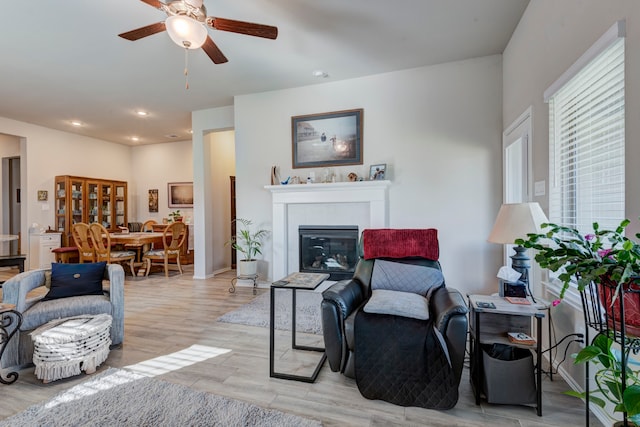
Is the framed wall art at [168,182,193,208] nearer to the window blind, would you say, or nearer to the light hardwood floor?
the light hardwood floor

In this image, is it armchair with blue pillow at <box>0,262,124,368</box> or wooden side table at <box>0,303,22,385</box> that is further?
armchair with blue pillow at <box>0,262,124,368</box>

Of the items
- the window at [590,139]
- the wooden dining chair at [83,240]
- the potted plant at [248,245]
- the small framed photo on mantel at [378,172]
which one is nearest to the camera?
the window at [590,139]

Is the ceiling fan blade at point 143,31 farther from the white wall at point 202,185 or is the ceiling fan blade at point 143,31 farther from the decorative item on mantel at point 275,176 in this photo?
the white wall at point 202,185

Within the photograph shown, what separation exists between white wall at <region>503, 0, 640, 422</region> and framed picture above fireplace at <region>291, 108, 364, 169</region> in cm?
177

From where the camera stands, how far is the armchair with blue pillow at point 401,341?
1771mm

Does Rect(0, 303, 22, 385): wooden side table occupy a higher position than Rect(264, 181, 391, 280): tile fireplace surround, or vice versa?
Rect(264, 181, 391, 280): tile fireplace surround

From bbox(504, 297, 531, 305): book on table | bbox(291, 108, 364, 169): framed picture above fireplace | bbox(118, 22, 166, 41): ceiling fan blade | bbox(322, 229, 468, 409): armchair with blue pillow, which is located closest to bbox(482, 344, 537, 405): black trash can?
bbox(322, 229, 468, 409): armchair with blue pillow

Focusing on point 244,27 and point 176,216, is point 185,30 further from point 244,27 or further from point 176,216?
point 176,216

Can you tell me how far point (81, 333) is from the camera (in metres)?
2.12

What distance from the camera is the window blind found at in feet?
5.17

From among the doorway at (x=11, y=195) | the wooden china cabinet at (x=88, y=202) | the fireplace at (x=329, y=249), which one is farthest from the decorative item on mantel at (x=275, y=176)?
the doorway at (x=11, y=195)

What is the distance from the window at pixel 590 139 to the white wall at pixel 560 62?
0.29 ft

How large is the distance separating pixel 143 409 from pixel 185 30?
7.98 ft

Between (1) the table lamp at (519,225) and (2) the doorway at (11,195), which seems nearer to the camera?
(1) the table lamp at (519,225)
